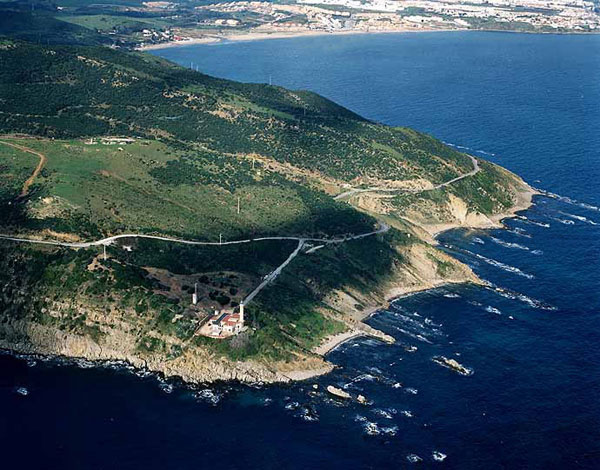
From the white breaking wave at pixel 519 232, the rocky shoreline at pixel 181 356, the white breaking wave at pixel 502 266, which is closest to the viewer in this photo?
the rocky shoreline at pixel 181 356

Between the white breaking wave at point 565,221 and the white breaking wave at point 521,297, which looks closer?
the white breaking wave at point 521,297

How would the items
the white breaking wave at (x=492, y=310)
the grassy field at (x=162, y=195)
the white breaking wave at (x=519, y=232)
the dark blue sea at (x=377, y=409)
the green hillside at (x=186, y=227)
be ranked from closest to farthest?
1. the dark blue sea at (x=377, y=409)
2. the green hillside at (x=186, y=227)
3. the white breaking wave at (x=492, y=310)
4. the grassy field at (x=162, y=195)
5. the white breaking wave at (x=519, y=232)

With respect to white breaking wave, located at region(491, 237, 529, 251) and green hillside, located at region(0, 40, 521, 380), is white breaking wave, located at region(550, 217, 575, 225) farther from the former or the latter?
white breaking wave, located at region(491, 237, 529, 251)

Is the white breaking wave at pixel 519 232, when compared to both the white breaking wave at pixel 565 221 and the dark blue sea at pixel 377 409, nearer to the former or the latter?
the white breaking wave at pixel 565 221

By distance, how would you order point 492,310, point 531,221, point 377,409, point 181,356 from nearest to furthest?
point 377,409
point 181,356
point 492,310
point 531,221

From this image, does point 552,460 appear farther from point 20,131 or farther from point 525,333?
point 20,131

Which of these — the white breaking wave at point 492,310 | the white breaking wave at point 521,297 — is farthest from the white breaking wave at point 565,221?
the white breaking wave at point 492,310

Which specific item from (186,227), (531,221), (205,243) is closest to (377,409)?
(205,243)

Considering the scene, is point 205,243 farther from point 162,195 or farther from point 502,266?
point 502,266

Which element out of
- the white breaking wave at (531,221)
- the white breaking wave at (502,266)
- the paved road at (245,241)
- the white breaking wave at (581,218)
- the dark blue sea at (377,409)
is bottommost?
the dark blue sea at (377,409)

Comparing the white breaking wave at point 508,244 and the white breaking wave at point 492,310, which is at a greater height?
the white breaking wave at point 508,244

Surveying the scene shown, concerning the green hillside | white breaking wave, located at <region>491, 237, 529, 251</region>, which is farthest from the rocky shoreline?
white breaking wave, located at <region>491, 237, 529, 251</region>

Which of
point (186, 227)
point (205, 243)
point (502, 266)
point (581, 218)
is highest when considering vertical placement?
point (186, 227)
